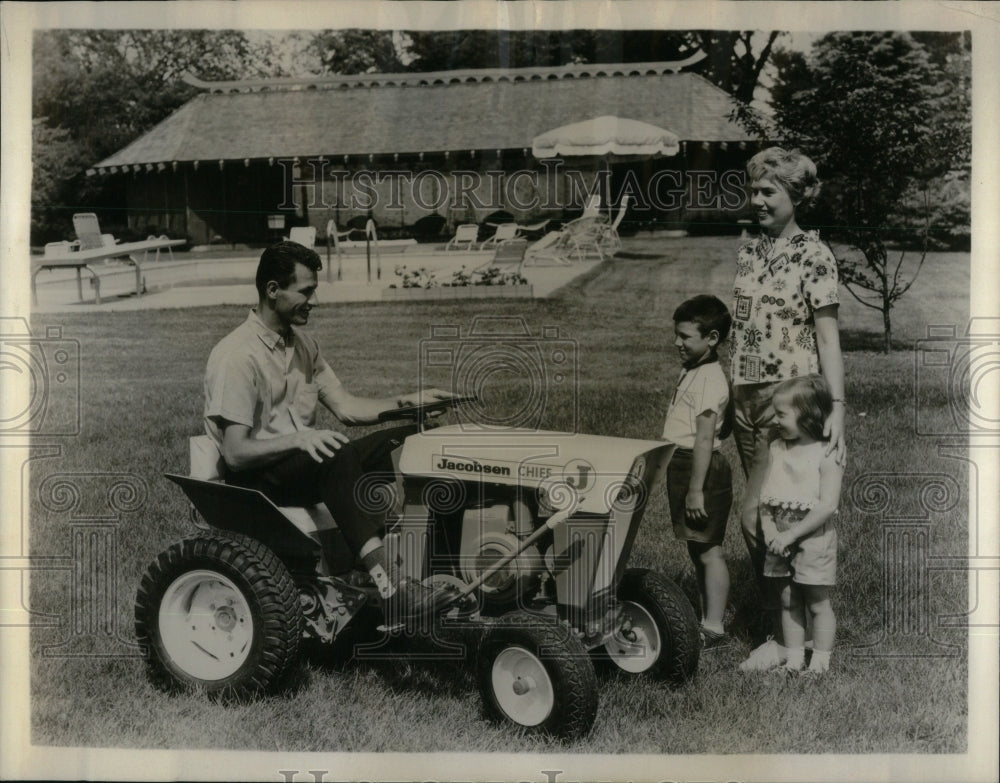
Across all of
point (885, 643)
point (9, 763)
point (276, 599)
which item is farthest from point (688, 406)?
point (9, 763)

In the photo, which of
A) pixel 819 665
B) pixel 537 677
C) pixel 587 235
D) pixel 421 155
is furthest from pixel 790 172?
pixel 537 677

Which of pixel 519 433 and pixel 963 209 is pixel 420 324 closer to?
pixel 519 433

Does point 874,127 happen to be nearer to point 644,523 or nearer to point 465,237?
point 465,237

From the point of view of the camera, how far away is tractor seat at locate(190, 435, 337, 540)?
373 cm

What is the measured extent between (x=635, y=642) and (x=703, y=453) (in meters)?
0.78

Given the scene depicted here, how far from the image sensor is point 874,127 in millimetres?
4285

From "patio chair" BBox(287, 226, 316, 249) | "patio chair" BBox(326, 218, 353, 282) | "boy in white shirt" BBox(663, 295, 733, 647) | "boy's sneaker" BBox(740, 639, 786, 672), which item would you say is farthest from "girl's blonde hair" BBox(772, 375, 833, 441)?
"patio chair" BBox(287, 226, 316, 249)

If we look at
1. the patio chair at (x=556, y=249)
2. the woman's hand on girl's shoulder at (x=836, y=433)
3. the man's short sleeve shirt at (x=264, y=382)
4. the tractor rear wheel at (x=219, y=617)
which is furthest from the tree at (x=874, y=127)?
the tractor rear wheel at (x=219, y=617)

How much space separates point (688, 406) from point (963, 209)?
1477mm

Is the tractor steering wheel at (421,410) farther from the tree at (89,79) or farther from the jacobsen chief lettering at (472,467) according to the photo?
the tree at (89,79)

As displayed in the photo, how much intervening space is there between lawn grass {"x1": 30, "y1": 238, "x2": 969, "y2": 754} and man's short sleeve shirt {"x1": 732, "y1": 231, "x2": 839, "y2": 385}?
0.21m

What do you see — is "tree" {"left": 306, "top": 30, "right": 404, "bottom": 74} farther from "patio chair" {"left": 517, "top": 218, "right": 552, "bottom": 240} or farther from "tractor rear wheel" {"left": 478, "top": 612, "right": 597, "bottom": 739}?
"tractor rear wheel" {"left": 478, "top": 612, "right": 597, "bottom": 739}

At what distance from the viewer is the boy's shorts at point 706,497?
4051mm

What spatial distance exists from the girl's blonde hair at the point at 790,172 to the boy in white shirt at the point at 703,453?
530 mm
